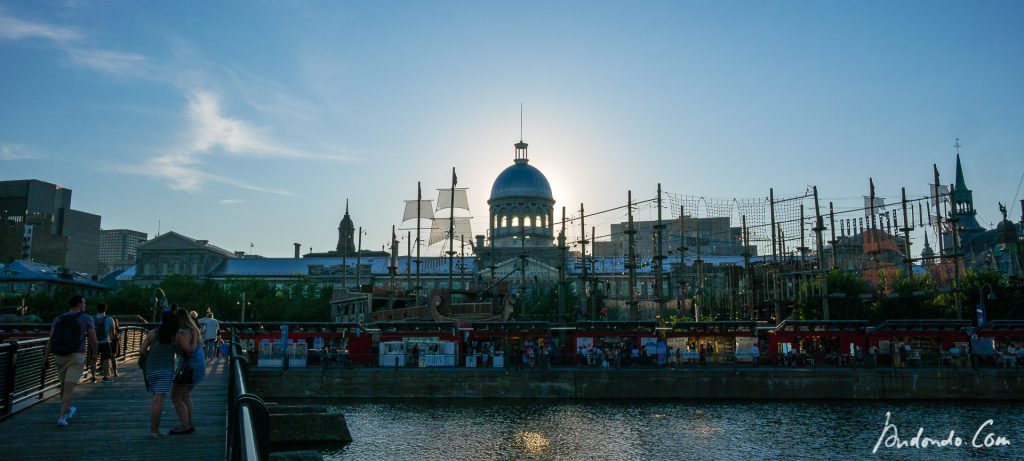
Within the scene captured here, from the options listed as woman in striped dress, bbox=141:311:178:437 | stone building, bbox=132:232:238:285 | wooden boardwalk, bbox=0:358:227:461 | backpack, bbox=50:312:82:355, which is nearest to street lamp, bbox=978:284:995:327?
wooden boardwalk, bbox=0:358:227:461

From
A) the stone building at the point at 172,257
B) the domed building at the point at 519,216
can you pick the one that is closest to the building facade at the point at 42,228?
the stone building at the point at 172,257

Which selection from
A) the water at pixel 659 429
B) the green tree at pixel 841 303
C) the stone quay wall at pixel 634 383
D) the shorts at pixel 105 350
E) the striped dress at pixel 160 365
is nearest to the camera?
the striped dress at pixel 160 365

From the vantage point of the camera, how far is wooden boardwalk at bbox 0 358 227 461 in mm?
10828

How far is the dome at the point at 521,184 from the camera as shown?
109 meters

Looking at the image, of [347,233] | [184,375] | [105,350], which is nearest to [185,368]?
[184,375]

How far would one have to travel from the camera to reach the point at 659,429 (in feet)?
109

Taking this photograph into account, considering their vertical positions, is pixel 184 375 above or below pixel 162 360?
below

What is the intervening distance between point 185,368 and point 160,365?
0.58 m

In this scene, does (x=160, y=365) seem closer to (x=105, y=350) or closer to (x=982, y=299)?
(x=105, y=350)

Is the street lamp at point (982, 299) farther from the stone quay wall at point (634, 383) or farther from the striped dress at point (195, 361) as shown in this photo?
the striped dress at point (195, 361)

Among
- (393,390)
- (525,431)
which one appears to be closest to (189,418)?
(525,431)

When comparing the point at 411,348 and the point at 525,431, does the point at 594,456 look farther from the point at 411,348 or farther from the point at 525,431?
the point at 411,348

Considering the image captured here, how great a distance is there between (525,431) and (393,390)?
14464mm

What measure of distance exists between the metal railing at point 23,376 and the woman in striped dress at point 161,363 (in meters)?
2.68
